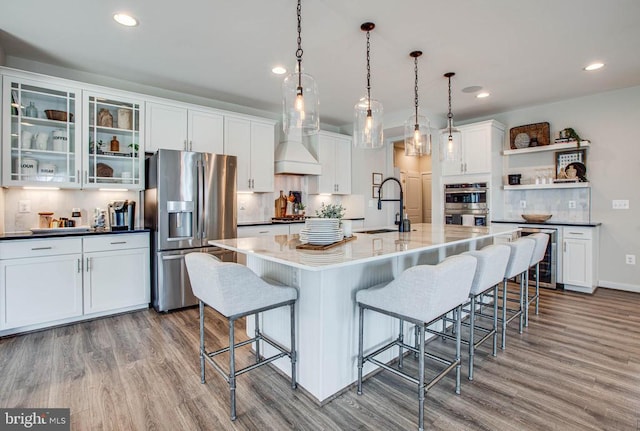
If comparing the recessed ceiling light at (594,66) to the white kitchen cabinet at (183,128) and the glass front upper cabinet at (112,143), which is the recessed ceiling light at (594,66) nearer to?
the white kitchen cabinet at (183,128)

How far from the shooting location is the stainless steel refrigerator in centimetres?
355

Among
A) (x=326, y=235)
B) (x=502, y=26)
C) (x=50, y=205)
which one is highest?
(x=502, y=26)

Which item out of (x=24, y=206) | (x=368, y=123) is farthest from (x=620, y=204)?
(x=24, y=206)

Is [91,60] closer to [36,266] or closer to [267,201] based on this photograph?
[36,266]

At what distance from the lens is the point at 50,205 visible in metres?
3.50

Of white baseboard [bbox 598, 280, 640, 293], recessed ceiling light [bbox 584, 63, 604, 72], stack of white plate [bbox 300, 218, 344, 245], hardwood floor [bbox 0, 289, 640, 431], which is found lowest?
hardwood floor [bbox 0, 289, 640, 431]

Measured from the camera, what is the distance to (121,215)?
3.64 meters

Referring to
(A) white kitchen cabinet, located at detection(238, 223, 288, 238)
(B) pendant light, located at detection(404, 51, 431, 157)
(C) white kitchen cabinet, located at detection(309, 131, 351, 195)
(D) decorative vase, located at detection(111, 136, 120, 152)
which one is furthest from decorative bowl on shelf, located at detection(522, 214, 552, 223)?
(D) decorative vase, located at detection(111, 136, 120, 152)

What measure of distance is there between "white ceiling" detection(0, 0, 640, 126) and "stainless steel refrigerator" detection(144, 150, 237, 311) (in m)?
1.01

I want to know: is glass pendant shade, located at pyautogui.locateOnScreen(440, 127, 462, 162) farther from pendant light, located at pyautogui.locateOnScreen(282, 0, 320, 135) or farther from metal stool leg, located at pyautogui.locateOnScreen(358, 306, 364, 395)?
metal stool leg, located at pyautogui.locateOnScreen(358, 306, 364, 395)

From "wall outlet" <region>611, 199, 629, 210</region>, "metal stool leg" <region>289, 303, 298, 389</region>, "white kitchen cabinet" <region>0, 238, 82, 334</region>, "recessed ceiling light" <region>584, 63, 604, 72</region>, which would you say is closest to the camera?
"metal stool leg" <region>289, 303, 298, 389</region>

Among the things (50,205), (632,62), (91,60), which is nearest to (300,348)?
(50,205)

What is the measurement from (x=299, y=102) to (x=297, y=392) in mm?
1865

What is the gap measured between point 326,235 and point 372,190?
166 inches
